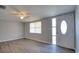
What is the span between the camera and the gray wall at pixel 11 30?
1.88 metres

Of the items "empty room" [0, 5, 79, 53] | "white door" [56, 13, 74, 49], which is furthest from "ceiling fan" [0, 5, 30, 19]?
"white door" [56, 13, 74, 49]

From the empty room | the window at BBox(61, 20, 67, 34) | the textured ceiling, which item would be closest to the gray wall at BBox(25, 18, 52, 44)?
the empty room

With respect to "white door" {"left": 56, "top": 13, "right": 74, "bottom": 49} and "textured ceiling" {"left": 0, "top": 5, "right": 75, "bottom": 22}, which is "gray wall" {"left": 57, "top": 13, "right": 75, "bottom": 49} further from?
"textured ceiling" {"left": 0, "top": 5, "right": 75, "bottom": 22}

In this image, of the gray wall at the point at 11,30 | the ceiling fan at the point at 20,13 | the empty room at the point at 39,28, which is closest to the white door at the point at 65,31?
the empty room at the point at 39,28

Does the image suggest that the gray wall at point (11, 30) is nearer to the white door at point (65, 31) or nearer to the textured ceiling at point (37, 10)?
the textured ceiling at point (37, 10)

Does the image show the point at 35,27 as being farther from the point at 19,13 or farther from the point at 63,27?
the point at 63,27

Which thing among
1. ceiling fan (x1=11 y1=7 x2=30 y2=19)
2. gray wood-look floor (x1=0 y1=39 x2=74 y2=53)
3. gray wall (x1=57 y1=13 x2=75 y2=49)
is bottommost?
gray wood-look floor (x1=0 y1=39 x2=74 y2=53)

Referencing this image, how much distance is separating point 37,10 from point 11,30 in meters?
0.67

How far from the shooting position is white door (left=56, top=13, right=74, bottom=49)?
5.67 ft

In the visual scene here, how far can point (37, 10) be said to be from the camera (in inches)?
71.5

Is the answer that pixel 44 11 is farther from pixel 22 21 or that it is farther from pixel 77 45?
pixel 77 45

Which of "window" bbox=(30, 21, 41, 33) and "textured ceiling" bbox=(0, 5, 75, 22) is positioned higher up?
"textured ceiling" bbox=(0, 5, 75, 22)

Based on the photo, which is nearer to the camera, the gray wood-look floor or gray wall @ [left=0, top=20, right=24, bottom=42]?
the gray wood-look floor
